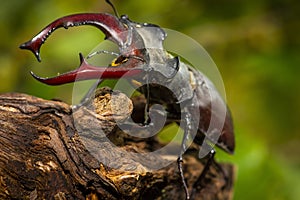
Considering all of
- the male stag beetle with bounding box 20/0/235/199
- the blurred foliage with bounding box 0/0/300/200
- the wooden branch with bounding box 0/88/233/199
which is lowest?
the wooden branch with bounding box 0/88/233/199

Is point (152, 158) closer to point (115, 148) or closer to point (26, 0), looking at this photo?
point (115, 148)

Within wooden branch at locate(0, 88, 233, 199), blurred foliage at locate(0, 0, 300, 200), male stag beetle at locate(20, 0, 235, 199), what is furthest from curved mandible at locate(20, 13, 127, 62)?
blurred foliage at locate(0, 0, 300, 200)

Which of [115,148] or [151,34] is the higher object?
[151,34]

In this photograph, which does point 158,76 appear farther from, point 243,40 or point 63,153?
point 243,40

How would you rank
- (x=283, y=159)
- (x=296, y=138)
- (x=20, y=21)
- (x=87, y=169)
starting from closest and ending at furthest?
(x=87, y=169)
(x=20, y=21)
(x=283, y=159)
(x=296, y=138)

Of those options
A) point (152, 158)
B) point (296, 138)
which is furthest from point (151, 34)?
point (296, 138)

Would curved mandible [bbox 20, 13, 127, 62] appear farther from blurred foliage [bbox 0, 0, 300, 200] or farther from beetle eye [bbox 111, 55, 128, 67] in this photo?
blurred foliage [bbox 0, 0, 300, 200]
